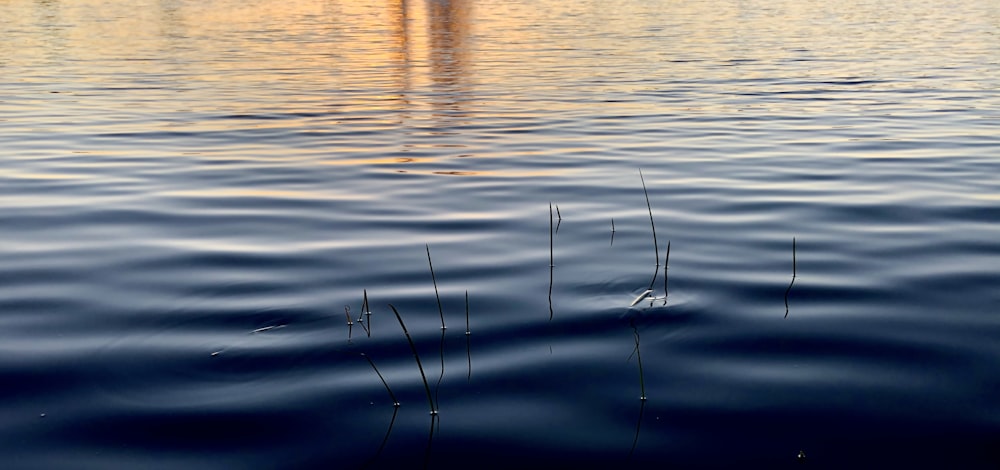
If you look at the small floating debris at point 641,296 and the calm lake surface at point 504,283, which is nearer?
the calm lake surface at point 504,283

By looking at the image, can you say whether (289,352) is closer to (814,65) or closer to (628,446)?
(628,446)

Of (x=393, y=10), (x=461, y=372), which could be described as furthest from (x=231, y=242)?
(x=393, y=10)

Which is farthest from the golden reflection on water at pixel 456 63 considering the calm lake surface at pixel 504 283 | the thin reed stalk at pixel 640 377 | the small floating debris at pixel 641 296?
the thin reed stalk at pixel 640 377

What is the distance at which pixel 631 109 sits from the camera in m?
17.7

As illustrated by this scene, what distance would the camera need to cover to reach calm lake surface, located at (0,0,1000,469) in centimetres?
417

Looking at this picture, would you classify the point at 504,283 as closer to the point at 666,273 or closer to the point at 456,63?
the point at 666,273

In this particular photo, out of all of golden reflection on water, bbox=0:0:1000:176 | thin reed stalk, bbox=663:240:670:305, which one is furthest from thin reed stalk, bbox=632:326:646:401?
golden reflection on water, bbox=0:0:1000:176

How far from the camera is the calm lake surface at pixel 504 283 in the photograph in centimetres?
417

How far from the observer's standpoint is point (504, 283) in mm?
6594

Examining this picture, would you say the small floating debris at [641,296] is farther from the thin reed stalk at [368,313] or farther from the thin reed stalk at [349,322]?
the thin reed stalk at [349,322]

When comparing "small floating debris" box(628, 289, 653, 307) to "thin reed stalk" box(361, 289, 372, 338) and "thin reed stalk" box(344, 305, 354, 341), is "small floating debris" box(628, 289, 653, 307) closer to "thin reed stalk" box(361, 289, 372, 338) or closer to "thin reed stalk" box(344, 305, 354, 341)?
"thin reed stalk" box(361, 289, 372, 338)

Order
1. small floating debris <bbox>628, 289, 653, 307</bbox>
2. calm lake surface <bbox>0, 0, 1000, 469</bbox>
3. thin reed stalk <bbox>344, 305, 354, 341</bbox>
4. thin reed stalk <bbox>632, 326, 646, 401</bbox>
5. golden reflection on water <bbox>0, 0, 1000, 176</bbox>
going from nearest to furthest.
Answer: calm lake surface <bbox>0, 0, 1000, 469</bbox> < thin reed stalk <bbox>632, 326, 646, 401</bbox> < thin reed stalk <bbox>344, 305, 354, 341</bbox> < small floating debris <bbox>628, 289, 653, 307</bbox> < golden reflection on water <bbox>0, 0, 1000, 176</bbox>

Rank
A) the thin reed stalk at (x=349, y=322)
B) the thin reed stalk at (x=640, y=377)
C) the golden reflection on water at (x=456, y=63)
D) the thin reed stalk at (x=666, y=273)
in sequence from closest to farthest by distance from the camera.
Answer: the thin reed stalk at (x=640, y=377) < the thin reed stalk at (x=349, y=322) < the thin reed stalk at (x=666, y=273) < the golden reflection on water at (x=456, y=63)

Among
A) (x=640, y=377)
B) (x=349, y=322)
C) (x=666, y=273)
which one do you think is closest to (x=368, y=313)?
(x=349, y=322)
